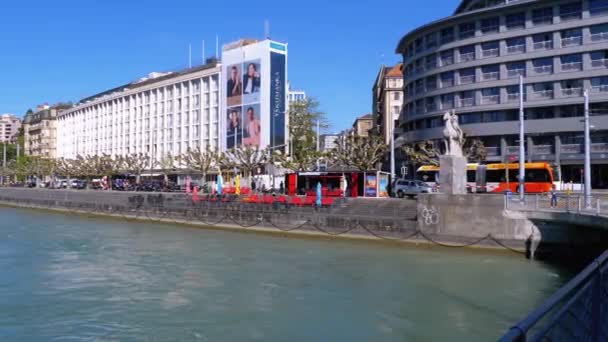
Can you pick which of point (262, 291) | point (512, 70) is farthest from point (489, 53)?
point (262, 291)

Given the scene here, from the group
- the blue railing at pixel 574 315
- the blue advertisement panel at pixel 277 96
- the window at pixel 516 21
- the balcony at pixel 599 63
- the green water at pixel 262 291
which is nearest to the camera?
the blue railing at pixel 574 315

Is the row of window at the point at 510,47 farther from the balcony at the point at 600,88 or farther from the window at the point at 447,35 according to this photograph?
the balcony at the point at 600,88

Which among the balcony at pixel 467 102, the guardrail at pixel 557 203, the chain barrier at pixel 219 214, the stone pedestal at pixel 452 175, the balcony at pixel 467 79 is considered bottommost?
the chain barrier at pixel 219 214

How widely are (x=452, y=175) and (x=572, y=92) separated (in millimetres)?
37082

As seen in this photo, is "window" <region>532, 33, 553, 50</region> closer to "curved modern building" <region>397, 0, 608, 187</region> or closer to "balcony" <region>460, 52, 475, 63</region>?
"curved modern building" <region>397, 0, 608, 187</region>

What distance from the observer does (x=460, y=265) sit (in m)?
24.1

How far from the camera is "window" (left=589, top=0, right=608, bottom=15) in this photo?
57250 millimetres

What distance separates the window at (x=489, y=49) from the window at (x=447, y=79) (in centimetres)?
442

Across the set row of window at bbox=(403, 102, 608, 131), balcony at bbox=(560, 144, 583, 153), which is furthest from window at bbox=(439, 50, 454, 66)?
balcony at bbox=(560, 144, 583, 153)

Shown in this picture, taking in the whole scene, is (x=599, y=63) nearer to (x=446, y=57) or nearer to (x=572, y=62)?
(x=572, y=62)

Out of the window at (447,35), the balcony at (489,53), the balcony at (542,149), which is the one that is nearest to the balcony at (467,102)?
the balcony at (489,53)

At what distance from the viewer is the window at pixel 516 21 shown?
61906 millimetres

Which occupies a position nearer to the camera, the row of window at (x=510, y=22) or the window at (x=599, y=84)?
the window at (x=599, y=84)

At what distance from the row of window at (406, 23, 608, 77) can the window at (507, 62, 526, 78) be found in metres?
1.34
